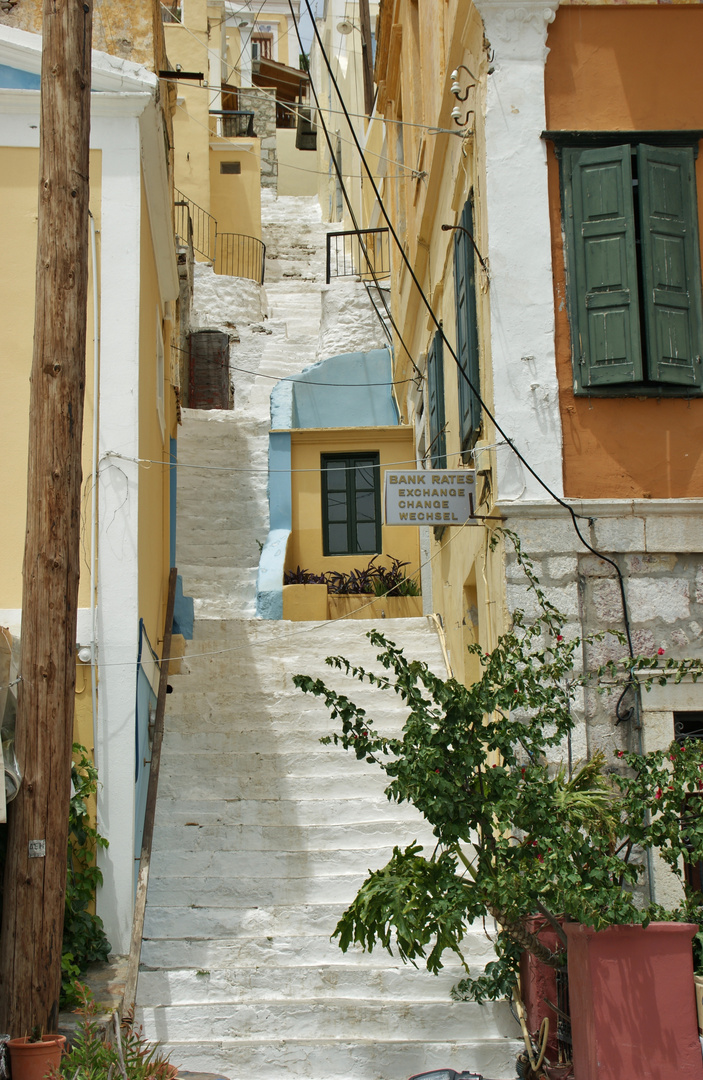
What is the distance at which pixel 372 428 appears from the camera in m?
16.0

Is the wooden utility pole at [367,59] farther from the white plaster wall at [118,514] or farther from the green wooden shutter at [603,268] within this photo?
the green wooden shutter at [603,268]

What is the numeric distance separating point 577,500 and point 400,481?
150 centimetres

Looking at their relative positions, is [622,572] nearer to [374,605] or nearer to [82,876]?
[82,876]

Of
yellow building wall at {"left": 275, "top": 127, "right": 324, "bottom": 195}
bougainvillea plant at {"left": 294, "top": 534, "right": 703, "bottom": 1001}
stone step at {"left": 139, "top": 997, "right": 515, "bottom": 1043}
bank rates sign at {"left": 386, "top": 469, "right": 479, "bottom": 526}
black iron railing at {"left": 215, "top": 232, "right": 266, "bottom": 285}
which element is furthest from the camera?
yellow building wall at {"left": 275, "top": 127, "right": 324, "bottom": 195}

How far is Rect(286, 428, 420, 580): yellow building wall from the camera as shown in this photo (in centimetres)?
1566

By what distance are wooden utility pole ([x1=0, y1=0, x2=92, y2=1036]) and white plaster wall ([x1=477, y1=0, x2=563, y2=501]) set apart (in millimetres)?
3016

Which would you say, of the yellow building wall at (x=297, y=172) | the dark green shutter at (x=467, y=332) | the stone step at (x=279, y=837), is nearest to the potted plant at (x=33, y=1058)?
the stone step at (x=279, y=837)

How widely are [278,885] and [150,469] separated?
3656 millimetres

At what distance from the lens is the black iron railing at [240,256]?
2598 centimetres

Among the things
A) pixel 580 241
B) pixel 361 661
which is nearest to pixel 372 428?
pixel 361 661

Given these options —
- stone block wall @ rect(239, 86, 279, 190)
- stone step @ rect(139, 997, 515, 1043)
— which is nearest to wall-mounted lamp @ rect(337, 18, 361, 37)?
stone block wall @ rect(239, 86, 279, 190)

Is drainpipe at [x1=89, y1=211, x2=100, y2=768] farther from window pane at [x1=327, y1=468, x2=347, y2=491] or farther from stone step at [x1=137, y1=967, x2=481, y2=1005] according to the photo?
window pane at [x1=327, y1=468, x2=347, y2=491]

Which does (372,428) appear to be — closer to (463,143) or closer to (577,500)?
(463,143)

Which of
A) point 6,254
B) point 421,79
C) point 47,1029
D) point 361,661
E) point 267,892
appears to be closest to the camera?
point 47,1029
